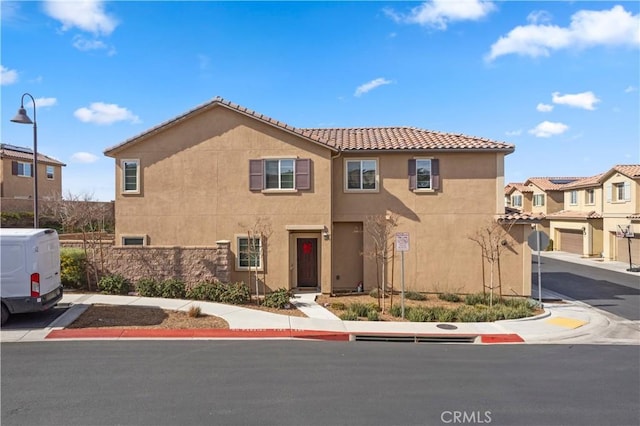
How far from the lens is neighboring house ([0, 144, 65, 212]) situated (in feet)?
102

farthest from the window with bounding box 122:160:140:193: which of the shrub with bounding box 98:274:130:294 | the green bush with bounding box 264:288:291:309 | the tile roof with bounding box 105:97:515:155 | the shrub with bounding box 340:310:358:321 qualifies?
the shrub with bounding box 340:310:358:321

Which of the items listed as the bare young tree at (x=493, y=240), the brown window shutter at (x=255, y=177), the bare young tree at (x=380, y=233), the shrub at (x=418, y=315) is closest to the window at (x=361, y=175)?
the bare young tree at (x=380, y=233)

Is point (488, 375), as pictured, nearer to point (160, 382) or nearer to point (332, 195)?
point (160, 382)

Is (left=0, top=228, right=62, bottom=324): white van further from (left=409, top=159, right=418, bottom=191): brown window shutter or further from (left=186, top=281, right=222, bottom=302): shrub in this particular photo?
(left=409, top=159, right=418, bottom=191): brown window shutter

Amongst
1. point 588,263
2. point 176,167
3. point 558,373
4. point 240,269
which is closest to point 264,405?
point 558,373

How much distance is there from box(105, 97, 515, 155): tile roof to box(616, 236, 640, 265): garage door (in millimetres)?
19187

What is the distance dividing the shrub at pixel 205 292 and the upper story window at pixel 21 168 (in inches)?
1227

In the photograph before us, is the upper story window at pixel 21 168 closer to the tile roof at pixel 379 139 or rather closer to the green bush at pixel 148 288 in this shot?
the tile roof at pixel 379 139

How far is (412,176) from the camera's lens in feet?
52.4

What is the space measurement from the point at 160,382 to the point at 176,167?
10.7m

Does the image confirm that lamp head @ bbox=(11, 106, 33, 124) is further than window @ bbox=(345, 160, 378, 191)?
No

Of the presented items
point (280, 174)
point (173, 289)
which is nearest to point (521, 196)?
point (280, 174)

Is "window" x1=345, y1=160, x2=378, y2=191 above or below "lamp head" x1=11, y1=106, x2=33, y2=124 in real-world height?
below

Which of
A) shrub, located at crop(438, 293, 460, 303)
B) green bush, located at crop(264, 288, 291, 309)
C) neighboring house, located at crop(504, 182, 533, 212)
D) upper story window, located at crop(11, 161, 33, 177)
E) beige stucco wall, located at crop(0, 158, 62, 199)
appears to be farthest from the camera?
neighboring house, located at crop(504, 182, 533, 212)
